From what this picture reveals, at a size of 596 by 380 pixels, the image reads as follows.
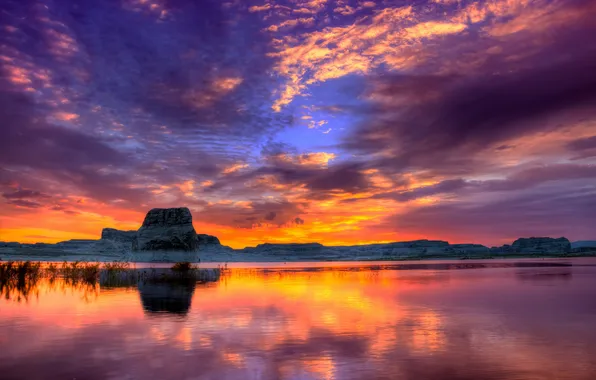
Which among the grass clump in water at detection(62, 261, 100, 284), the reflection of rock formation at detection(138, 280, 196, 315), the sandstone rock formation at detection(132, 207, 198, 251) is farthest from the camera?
the sandstone rock formation at detection(132, 207, 198, 251)

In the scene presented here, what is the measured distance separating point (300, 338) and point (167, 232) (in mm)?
147856

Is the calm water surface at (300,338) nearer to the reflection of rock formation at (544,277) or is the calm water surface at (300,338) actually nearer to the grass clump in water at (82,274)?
the reflection of rock formation at (544,277)

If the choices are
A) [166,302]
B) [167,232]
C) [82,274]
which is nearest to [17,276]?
[82,274]

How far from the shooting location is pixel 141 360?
12.8m

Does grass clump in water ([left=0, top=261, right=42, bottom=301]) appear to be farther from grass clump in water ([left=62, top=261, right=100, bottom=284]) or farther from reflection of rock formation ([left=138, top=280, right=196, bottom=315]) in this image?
reflection of rock formation ([left=138, top=280, right=196, bottom=315])

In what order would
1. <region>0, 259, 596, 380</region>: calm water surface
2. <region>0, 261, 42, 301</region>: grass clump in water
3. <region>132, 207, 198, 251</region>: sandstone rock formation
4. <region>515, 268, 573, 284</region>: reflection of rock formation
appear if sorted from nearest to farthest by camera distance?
1. <region>0, 259, 596, 380</region>: calm water surface
2. <region>0, 261, 42, 301</region>: grass clump in water
3. <region>515, 268, 573, 284</region>: reflection of rock formation
4. <region>132, 207, 198, 251</region>: sandstone rock formation

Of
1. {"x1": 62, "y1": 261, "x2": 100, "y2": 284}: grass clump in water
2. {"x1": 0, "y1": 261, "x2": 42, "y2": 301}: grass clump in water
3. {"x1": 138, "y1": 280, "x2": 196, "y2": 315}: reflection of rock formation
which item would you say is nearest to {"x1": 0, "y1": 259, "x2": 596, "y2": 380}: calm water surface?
{"x1": 138, "y1": 280, "x2": 196, "y2": 315}: reflection of rock formation

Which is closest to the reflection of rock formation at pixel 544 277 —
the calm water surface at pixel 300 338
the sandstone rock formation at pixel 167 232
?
the calm water surface at pixel 300 338

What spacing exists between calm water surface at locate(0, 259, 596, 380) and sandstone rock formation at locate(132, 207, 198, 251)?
423 feet

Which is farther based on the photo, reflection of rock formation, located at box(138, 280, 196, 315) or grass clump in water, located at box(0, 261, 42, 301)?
grass clump in water, located at box(0, 261, 42, 301)

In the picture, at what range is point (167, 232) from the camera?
15662 centimetres

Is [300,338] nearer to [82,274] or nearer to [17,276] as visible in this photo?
[82,274]

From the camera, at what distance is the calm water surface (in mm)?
11719

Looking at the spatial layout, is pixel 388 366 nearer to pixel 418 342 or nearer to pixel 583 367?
pixel 418 342
